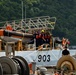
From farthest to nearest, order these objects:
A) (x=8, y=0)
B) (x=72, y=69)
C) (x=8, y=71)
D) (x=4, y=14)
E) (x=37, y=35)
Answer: (x=8, y=0), (x=4, y=14), (x=37, y=35), (x=72, y=69), (x=8, y=71)

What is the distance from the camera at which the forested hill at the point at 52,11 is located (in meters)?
73.9

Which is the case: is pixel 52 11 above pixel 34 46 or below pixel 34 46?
above

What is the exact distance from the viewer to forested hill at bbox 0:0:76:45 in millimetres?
73938

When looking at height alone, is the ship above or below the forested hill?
below

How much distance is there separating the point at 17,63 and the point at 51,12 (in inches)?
2928

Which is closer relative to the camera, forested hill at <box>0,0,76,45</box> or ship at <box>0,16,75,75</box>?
ship at <box>0,16,75,75</box>

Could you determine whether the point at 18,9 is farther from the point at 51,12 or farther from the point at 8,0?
the point at 51,12

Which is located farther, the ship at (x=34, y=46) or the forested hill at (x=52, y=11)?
the forested hill at (x=52, y=11)

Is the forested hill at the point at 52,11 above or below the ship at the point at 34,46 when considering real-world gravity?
above

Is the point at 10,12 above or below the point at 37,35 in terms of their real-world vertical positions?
above

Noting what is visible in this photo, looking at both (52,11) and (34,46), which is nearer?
(34,46)

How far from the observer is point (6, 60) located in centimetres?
1335

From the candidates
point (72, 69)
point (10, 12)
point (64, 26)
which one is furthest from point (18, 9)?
point (72, 69)

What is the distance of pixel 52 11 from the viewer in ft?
291
